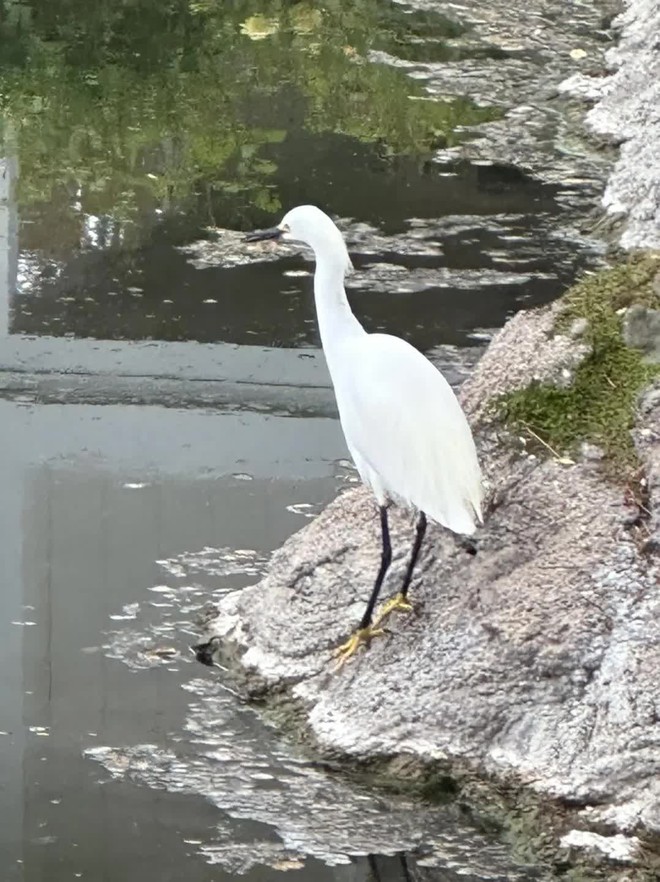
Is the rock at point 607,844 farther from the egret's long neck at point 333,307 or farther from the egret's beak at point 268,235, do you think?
the egret's beak at point 268,235

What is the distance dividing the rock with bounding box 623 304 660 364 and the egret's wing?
2.21ft

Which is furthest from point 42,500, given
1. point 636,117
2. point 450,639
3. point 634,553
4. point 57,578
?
point 636,117

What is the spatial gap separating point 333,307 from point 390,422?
1.16ft

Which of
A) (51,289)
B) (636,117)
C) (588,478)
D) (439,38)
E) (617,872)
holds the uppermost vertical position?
(439,38)

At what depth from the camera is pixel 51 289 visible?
22.3 feet

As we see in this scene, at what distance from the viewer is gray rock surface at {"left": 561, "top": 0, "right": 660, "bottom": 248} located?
7.47 m

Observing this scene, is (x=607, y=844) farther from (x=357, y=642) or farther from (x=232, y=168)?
(x=232, y=168)

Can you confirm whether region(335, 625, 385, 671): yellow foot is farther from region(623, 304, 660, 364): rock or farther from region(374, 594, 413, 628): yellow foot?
region(623, 304, 660, 364): rock

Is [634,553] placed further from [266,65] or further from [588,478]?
[266,65]

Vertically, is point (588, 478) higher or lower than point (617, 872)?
higher

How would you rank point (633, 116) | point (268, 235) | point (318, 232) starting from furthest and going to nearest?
point (633, 116) → point (268, 235) → point (318, 232)

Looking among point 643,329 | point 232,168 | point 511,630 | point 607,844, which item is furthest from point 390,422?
point 232,168

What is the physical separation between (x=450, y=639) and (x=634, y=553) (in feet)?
1.62

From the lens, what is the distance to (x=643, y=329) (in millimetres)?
4465
